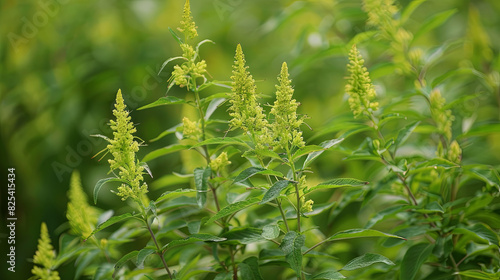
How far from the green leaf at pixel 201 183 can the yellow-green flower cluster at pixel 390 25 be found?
71 cm

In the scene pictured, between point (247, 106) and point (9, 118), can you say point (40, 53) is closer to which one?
point (9, 118)

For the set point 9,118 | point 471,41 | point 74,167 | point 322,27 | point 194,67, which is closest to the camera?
point 194,67

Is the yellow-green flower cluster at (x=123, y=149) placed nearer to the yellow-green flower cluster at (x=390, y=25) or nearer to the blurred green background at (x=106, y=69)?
the yellow-green flower cluster at (x=390, y=25)

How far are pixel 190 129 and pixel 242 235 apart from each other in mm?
244

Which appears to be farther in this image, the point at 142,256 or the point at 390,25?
the point at 390,25

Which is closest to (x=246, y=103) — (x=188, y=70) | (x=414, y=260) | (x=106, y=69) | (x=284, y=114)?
(x=284, y=114)

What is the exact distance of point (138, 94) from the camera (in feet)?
7.30

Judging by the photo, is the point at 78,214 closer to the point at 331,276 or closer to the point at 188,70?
the point at 188,70

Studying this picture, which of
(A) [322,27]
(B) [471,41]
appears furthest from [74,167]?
(B) [471,41]

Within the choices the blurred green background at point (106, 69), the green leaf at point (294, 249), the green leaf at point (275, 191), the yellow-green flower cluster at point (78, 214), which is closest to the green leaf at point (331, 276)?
the green leaf at point (294, 249)

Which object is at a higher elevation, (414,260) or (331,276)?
(331,276)

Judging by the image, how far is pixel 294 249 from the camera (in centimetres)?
88

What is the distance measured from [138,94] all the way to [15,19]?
130 cm

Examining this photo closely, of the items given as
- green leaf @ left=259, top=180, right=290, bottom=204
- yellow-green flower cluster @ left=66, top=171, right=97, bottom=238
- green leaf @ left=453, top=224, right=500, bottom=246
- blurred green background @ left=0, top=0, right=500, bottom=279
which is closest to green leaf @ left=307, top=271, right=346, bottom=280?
green leaf @ left=259, top=180, right=290, bottom=204
